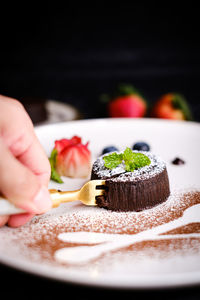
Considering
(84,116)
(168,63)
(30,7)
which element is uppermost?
(30,7)

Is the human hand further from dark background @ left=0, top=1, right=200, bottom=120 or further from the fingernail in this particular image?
dark background @ left=0, top=1, right=200, bottom=120

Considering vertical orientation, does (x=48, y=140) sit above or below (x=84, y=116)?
below

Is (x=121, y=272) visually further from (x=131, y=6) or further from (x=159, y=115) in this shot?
(x=131, y=6)

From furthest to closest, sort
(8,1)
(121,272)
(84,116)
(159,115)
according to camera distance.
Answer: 1. (8,1)
2. (84,116)
3. (159,115)
4. (121,272)

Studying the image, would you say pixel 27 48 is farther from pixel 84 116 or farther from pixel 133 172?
pixel 133 172

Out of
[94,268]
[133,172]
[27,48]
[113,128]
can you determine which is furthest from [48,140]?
[27,48]

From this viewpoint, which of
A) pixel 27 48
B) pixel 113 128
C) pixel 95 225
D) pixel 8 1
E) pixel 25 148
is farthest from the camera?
pixel 27 48

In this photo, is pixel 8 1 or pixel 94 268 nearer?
pixel 94 268

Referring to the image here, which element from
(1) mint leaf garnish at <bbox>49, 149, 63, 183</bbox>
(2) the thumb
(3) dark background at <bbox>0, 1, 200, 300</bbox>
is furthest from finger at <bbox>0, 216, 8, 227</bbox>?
(3) dark background at <bbox>0, 1, 200, 300</bbox>
